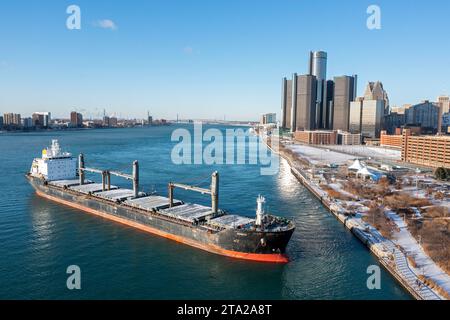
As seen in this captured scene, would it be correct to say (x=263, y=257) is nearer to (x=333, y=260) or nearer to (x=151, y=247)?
(x=333, y=260)

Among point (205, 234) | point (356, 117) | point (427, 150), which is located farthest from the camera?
point (356, 117)

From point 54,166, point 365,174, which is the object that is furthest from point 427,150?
point 54,166

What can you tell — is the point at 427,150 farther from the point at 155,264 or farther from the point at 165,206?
the point at 155,264

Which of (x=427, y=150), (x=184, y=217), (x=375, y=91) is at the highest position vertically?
(x=375, y=91)

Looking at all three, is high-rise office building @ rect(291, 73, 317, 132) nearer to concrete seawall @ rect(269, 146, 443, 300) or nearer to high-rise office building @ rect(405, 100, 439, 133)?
high-rise office building @ rect(405, 100, 439, 133)

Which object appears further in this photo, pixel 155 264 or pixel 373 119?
pixel 373 119
